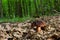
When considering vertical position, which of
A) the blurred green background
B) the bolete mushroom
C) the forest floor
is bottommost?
the blurred green background

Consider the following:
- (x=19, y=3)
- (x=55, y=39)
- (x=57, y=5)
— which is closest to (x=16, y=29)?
(x=55, y=39)

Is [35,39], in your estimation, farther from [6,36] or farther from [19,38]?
[6,36]

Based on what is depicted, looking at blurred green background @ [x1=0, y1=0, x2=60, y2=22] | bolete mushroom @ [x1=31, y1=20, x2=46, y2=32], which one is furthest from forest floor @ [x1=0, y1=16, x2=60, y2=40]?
blurred green background @ [x1=0, y1=0, x2=60, y2=22]

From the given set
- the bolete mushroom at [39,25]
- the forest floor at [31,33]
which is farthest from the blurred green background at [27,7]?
the bolete mushroom at [39,25]

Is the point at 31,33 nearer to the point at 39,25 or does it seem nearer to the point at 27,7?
the point at 39,25

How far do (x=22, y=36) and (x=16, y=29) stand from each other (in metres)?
0.41

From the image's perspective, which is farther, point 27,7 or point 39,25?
point 27,7

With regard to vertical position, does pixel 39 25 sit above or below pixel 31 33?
above

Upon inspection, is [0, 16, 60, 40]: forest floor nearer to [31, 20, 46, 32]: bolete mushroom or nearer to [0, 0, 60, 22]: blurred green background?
[31, 20, 46, 32]: bolete mushroom

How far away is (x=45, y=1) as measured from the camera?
10.6 metres

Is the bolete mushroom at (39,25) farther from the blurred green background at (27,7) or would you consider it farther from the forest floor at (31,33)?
the blurred green background at (27,7)

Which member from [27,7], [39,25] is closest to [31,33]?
[39,25]

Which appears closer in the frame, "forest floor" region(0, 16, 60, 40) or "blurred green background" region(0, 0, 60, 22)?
"forest floor" region(0, 16, 60, 40)

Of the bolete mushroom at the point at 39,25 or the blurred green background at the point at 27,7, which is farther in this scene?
the blurred green background at the point at 27,7
